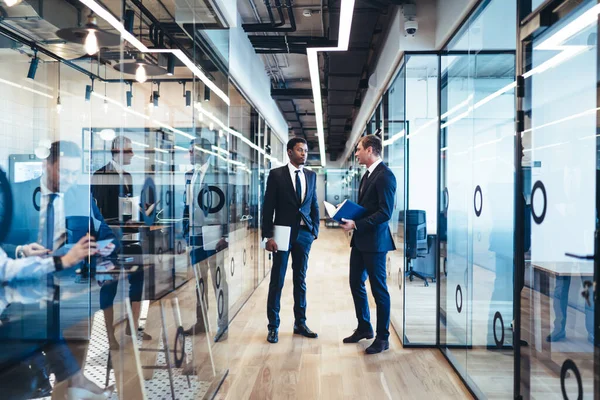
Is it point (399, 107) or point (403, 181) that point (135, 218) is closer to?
point (403, 181)

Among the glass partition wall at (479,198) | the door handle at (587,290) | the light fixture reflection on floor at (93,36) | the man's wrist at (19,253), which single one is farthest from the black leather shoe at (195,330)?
the door handle at (587,290)

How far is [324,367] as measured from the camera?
332cm

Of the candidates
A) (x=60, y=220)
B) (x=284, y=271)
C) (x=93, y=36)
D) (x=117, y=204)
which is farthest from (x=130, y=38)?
(x=284, y=271)

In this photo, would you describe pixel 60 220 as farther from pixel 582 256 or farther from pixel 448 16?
pixel 448 16

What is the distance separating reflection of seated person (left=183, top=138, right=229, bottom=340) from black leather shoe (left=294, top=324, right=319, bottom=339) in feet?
2.87

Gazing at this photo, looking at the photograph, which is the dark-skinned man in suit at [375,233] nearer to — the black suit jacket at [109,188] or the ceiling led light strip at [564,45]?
the ceiling led light strip at [564,45]

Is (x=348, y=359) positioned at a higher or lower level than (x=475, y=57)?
lower

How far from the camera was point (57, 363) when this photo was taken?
12.0ft

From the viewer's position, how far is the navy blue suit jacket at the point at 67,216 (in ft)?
6.16

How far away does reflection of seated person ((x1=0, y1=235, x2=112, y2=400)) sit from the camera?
5.46ft

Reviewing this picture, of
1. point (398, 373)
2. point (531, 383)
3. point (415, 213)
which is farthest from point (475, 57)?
point (398, 373)

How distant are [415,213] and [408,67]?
1.36 meters

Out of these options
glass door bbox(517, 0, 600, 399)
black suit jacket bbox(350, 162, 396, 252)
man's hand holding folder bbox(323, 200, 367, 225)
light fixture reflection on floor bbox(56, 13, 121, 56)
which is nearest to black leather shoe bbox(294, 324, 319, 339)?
black suit jacket bbox(350, 162, 396, 252)

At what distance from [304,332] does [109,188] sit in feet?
7.78
